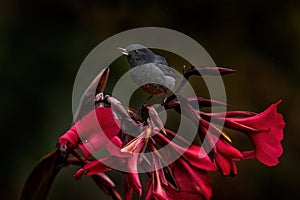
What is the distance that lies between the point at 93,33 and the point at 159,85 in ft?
3.74

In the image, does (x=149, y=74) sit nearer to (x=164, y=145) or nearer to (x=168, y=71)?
(x=168, y=71)

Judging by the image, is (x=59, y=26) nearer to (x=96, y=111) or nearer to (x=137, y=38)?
(x=137, y=38)

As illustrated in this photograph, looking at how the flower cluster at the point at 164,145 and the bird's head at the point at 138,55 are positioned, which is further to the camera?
the bird's head at the point at 138,55

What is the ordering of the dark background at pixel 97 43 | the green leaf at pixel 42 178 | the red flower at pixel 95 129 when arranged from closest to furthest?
the red flower at pixel 95 129, the green leaf at pixel 42 178, the dark background at pixel 97 43

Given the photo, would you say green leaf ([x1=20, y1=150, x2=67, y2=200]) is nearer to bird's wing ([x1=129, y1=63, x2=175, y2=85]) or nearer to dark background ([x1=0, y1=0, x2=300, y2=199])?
bird's wing ([x1=129, y1=63, x2=175, y2=85])

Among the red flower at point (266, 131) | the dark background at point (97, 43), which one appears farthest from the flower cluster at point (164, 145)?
the dark background at point (97, 43)

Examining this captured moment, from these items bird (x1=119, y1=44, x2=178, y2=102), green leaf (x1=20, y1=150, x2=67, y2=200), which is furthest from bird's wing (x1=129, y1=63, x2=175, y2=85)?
green leaf (x1=20, y1=150, x2=67, y2=200)

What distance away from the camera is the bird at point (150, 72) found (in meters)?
0.65

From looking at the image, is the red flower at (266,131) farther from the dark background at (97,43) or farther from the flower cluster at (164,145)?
the dark background at (97,43)

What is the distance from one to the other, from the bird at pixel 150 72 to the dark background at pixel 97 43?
87cm

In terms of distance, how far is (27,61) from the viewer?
5.48 feet


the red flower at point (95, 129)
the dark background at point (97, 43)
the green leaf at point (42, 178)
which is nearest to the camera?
the red flower at point (95, 129)

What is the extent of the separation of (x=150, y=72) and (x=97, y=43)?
107 centimetres

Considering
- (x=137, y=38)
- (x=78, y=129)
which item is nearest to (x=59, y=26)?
(x=137, y=38)
